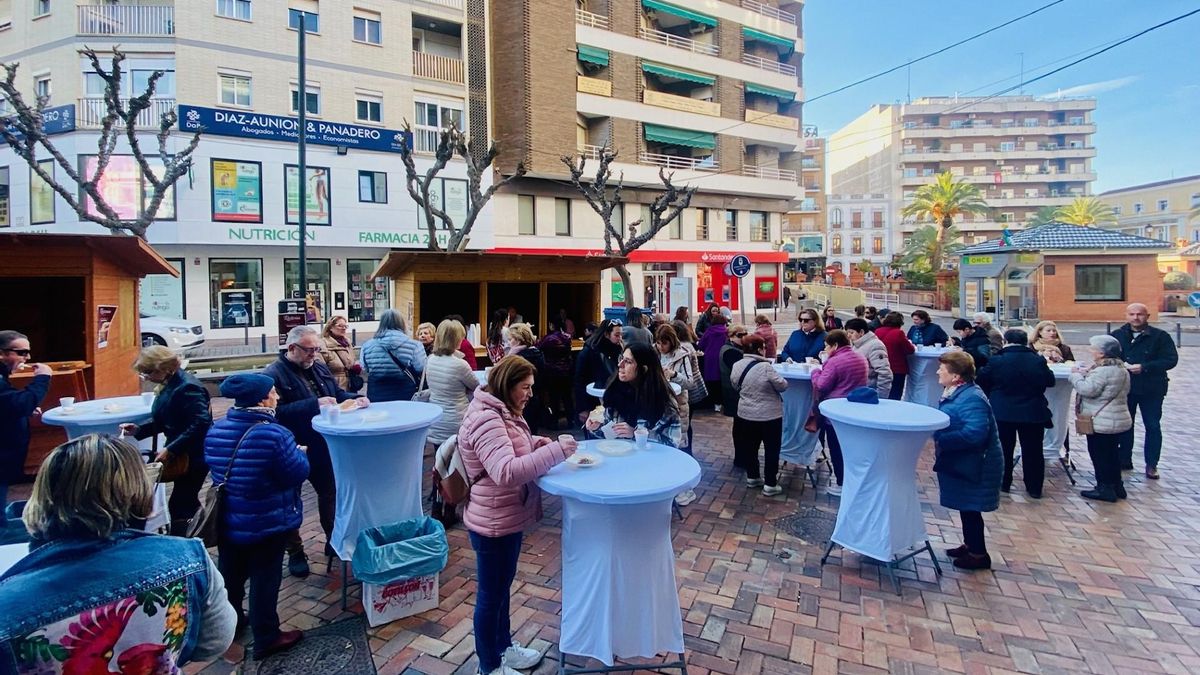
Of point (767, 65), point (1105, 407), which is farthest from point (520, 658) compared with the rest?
point (767, 65)

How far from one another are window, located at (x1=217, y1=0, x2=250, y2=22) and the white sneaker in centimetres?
2215

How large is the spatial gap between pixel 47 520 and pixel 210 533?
62.3 inches

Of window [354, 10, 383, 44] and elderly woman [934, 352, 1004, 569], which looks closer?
elderly woman [934, 352, 1004, 569]

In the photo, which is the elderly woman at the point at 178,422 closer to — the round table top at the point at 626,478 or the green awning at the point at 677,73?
the round table top at the point at 626,478

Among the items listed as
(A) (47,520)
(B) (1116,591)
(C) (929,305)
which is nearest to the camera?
(A) (47,520)

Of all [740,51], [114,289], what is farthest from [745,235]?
[114,289]

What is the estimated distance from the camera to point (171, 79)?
59.9ft

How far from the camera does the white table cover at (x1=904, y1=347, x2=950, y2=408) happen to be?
8.41 meters

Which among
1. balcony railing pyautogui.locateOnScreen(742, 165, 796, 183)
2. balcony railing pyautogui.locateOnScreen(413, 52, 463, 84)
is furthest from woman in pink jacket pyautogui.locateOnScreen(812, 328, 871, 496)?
balcony railing pyautogui.locateOnScreen(742, 165, 796, 183)

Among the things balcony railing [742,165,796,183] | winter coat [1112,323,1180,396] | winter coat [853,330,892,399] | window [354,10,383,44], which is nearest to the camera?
winter coat [1112,323,1180,396]

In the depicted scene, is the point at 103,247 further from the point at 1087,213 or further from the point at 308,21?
the point at 1087,213

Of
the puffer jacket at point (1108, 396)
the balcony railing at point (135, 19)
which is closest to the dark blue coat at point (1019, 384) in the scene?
the puffer jacket at point (1108, 396)

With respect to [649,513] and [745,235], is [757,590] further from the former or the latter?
[745,235]

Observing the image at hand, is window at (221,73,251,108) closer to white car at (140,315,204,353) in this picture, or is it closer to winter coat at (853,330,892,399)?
white car at (140,315,204,353)
